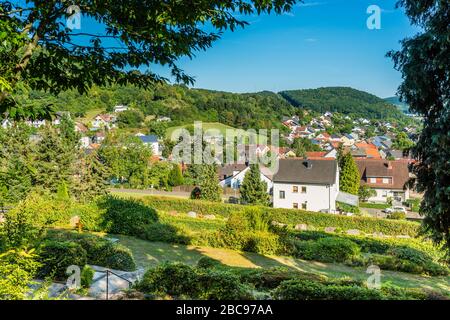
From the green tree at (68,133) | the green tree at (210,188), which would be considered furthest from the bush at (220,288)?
the green tree at (68,133)

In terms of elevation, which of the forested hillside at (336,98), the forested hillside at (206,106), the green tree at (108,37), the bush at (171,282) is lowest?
the bush at (171,282)

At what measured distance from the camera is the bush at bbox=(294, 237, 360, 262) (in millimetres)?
18750

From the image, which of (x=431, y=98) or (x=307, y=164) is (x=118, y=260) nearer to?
(x=431, y=98)

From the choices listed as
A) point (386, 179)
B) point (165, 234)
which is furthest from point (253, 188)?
point (386, 179)

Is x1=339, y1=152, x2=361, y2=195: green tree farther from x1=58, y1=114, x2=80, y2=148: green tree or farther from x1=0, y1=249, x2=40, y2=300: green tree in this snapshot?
x1=0, y1=249, x2=40, y2=300: green tree

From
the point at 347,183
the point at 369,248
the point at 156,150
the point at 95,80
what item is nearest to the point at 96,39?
the point at 95,80

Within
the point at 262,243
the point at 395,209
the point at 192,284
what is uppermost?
the point at 192,284

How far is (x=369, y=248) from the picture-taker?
74.4 ft

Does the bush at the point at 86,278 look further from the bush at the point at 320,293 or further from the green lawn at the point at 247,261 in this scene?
the bush at the point at 320,293

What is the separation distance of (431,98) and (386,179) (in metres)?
46.8

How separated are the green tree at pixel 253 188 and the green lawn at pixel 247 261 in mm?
19301

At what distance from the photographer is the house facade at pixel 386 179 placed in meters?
47.9

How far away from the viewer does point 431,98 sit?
245 inches
